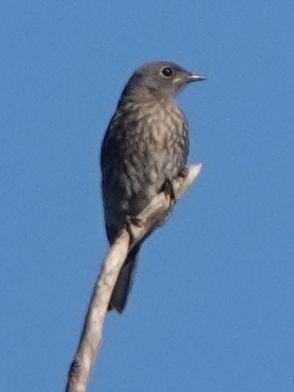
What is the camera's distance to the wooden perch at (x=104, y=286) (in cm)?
730

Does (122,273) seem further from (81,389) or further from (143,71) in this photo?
(81,389)

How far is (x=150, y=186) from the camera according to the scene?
11.7m

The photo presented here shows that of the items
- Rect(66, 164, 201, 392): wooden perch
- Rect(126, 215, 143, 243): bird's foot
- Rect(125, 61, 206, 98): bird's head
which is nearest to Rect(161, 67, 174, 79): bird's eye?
Rect(125, 61, 206, 98): bird's head

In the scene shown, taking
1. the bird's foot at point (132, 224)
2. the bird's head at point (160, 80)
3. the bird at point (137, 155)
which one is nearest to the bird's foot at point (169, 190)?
the bird at point (137, 155)

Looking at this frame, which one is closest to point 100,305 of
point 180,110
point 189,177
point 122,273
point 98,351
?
point 98,351

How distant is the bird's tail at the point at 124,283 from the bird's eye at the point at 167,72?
1811 millimetres

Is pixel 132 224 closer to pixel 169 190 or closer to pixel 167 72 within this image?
pixel 169 190

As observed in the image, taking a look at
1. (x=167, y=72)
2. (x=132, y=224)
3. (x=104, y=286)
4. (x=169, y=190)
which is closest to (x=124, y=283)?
(x=169, y=190)

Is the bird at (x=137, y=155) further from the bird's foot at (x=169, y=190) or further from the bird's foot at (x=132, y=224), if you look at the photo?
the bird's foot at (x=132, y=224)

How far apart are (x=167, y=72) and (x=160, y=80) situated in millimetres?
103

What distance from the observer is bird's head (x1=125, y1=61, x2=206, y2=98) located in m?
12.6

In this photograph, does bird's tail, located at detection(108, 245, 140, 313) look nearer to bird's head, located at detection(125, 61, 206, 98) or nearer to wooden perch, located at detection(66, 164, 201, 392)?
wooden perch, located at detection(66, 164, 201, 392)

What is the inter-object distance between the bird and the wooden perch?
5.01 ft

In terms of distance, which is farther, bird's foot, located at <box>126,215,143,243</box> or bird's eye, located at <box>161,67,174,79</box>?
bird's eye, located at <box>161,67,174,79</box>
